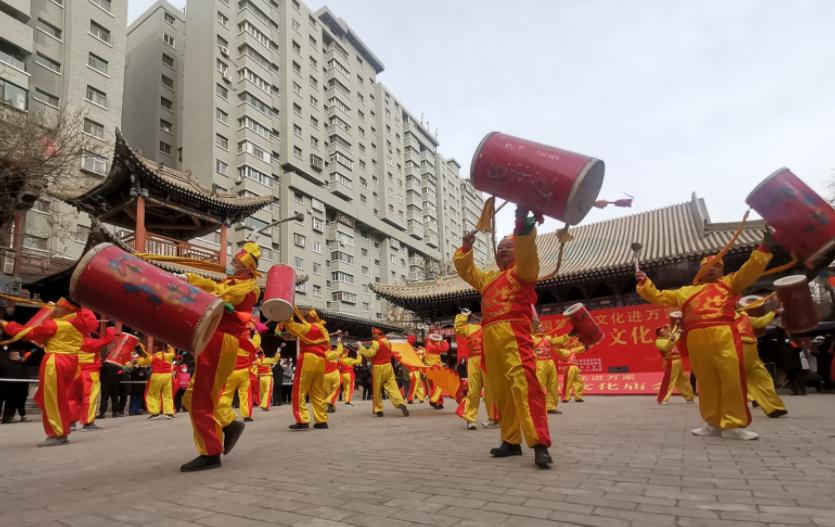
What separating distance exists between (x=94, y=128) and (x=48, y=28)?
183 inches

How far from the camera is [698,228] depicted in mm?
16781

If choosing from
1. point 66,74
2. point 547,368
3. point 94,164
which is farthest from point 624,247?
point 66,74

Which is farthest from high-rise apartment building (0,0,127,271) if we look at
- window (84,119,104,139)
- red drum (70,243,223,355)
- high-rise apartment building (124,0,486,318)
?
red drum (70,243,223,355)

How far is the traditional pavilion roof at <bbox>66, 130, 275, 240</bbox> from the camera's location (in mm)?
17250

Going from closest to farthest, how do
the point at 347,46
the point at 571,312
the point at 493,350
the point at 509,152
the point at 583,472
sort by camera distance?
the point at 583,472 < the point at 509,152 < the point at 493,350 < the point at 571,312 < the point at 347,46

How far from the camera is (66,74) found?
75.5ft

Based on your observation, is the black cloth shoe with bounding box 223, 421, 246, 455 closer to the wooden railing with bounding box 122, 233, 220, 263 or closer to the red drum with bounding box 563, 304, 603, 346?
the red drum with bounding box 563, 304, 603, 346

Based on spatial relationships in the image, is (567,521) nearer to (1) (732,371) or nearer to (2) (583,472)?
(2) (583,472)

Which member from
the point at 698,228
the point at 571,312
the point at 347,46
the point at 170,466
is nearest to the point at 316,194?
the point at 347,46

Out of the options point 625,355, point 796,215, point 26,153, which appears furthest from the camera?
point 625,355

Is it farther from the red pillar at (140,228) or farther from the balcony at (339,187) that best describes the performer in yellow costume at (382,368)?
the balcony at (339,187)

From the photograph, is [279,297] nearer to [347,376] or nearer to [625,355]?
[347,376]

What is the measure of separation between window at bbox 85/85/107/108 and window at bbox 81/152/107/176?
292 centimetres

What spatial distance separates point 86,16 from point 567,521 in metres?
30.3
